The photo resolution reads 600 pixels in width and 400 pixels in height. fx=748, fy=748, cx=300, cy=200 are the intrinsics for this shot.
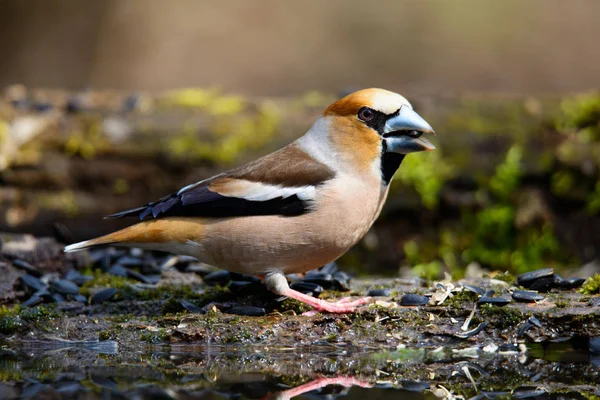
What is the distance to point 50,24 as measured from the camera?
16.0 m

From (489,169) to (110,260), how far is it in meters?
3.85

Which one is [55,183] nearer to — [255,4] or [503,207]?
[503,207]

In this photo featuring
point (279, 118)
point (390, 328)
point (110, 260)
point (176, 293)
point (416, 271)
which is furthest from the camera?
point (279, 118)

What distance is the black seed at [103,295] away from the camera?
560 centimetres

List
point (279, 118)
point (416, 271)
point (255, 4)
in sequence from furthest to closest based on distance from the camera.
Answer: point (255, 4), point (279, 118), point (416, 271)

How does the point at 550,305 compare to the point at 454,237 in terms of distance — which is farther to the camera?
the point at 454,237

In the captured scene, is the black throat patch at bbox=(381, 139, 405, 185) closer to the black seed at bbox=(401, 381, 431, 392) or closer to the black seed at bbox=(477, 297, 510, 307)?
the black seed at bbox=(477, 297, 510, 307)

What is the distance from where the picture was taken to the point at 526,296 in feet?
16.2

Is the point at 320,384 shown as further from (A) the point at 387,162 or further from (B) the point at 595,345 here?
(A) the point at 387,162

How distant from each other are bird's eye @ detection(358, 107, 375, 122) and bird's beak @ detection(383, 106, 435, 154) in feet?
0.40

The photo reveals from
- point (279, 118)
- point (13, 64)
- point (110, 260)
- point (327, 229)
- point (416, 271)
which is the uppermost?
point (13, 64)

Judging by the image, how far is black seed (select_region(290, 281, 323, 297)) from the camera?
5.44 metres

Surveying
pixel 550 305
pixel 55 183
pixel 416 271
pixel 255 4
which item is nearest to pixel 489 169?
pixel 416 271

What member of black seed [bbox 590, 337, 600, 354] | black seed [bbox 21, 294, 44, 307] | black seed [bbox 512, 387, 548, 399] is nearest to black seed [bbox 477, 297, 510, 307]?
black seed [bbox 590, 337, 600, 354]
